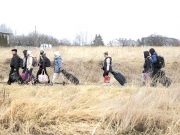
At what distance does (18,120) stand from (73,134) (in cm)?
118

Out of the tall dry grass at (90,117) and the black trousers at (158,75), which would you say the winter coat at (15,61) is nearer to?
the black trousers at (158,75)

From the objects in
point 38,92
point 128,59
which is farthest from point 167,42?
point 38,92

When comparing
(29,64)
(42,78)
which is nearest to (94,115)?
(42,78)

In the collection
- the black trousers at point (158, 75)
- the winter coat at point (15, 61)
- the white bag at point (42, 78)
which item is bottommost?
the white bag at point (42, 78)

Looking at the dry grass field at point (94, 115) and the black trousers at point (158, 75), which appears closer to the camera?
the dry grass field at point (94, 115)

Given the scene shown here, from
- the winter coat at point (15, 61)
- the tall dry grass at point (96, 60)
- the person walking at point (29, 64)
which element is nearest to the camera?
the winter coat at point (15, 61)

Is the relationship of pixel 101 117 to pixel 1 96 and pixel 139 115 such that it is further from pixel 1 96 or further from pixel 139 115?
pixel 1 96

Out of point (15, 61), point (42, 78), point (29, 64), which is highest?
point (15, 61)

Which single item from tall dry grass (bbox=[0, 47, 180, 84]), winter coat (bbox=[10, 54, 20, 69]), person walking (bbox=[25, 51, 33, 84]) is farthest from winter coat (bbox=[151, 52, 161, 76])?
tall dry grass (bbox=[0, 47, 180, 84])

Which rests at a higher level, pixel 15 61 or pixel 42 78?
pixel 15 61

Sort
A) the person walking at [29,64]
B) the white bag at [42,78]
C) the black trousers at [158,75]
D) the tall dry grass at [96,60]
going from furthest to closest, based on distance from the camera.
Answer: the tall dry grass at [96,60] → the white bag at [42,78] → the person walking at [29,64] → the black trousers at [158,75]

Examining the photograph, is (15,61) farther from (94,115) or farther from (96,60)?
(96,60)

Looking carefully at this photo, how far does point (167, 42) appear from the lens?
63062 mm

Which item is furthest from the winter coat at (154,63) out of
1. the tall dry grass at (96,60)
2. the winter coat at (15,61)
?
the tall dry grass at (96,60)
